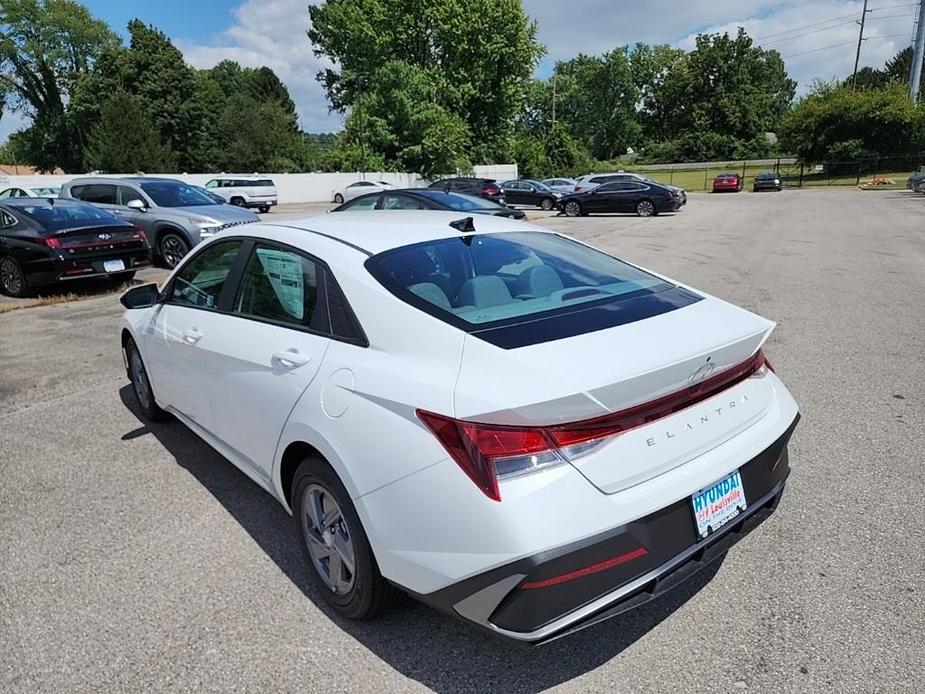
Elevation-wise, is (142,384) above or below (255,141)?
below

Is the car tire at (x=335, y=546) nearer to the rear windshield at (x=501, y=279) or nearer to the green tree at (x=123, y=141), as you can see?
the rear windshield at (x=501, y=279)

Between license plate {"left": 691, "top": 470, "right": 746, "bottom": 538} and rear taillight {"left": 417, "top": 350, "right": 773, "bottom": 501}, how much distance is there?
0.42 m

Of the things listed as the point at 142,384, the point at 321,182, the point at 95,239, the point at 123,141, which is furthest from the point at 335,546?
the point at 123,141

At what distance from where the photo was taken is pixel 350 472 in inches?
89.5

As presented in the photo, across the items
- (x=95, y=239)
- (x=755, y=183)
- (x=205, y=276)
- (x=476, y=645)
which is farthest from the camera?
(x=755, y=183)

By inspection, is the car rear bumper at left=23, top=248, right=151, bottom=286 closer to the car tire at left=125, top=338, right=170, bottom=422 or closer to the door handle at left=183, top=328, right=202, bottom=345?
the car tire at left=125, top=338, right=170, bottom=422

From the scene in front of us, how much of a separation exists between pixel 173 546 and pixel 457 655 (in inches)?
64.1

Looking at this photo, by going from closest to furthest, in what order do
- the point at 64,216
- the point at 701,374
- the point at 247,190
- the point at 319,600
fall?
the point at 701,374 < the point at 319,600 < the point at 64,216 < the point at 247,190

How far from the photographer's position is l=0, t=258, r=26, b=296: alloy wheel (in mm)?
9562

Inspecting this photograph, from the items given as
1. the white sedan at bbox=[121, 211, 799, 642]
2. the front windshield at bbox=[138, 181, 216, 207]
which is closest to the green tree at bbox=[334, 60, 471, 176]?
the front windshield at bbox=[138, 181, 216, 207]

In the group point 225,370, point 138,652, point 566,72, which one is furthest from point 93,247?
point 566,72

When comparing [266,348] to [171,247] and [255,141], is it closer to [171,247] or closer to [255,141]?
[171,247]

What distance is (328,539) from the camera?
2.59 meters

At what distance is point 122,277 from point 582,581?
34.8 ft
